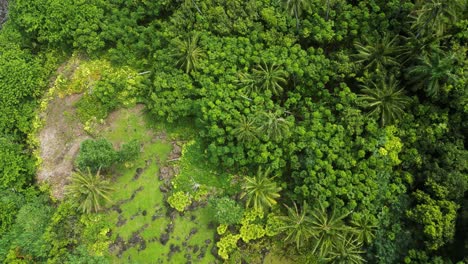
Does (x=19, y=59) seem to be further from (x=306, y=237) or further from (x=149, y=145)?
(x=306, y=237)

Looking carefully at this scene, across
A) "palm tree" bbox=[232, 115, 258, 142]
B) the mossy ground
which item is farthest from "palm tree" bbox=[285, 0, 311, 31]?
the mossy ground

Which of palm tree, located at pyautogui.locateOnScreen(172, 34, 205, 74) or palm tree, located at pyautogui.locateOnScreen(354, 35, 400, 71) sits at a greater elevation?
palm tree, located at pyautogui.locateOnScreen(354, 35, 400, 71)

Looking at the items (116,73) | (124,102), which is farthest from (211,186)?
(116,73)

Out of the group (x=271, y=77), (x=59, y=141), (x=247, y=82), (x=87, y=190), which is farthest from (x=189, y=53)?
(x=59, y=141)

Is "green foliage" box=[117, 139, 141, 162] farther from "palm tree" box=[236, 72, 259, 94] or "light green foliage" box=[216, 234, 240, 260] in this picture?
"light green foliage" box=[216, 234, 240, 260]

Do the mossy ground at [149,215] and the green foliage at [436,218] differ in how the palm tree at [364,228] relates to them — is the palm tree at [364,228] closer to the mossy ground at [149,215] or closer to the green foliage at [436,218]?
the green foliage at [436,218]

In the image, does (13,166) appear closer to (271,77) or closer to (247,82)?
(247,82)
